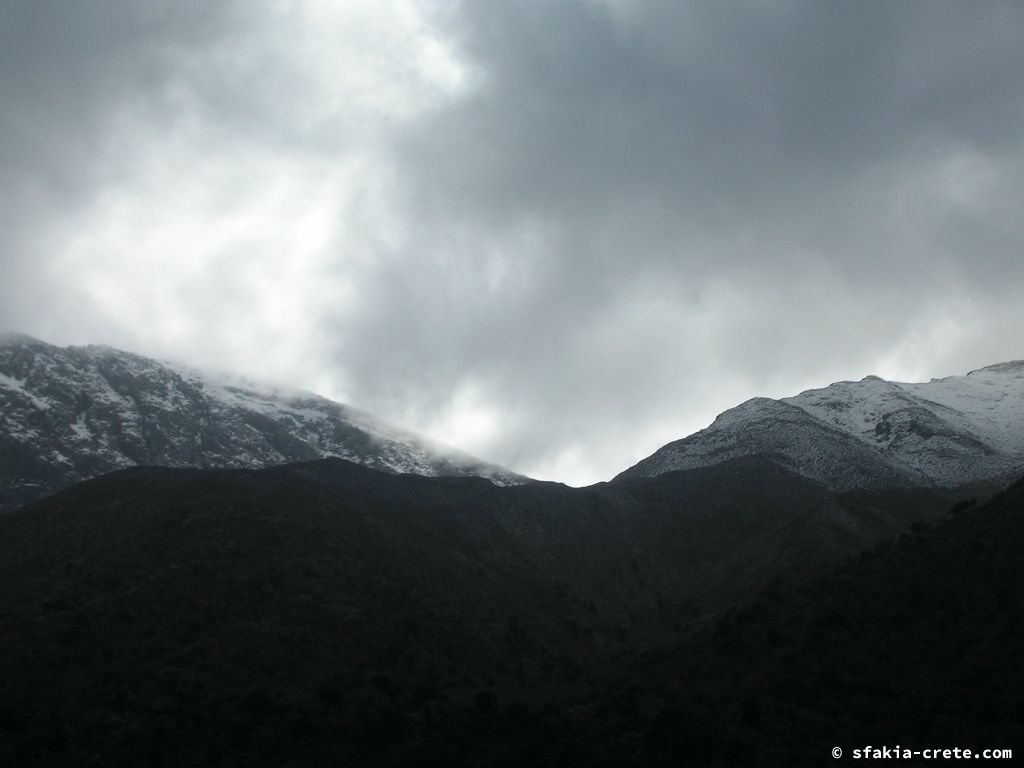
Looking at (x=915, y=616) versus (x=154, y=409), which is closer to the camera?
(x=915, y=616)

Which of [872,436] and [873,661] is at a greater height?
[872,436]

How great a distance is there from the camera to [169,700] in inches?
1829

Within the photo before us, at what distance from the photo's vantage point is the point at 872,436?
13362cm

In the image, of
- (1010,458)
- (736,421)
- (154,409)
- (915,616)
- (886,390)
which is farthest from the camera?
(154,409)

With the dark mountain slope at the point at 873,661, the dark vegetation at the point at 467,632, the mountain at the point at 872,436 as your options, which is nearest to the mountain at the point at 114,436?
the mountain at the point at 872,436

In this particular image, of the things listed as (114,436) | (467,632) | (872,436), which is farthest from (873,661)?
(114,436)

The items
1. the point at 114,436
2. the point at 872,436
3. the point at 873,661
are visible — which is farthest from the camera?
the point at 114,436

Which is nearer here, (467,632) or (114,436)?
(467,632)

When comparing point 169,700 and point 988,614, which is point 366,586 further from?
point 988,614

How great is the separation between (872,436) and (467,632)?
91215 millimetres

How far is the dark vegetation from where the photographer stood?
38.1m

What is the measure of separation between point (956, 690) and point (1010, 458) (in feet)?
314

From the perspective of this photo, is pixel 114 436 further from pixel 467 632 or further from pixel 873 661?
pixel 873 661

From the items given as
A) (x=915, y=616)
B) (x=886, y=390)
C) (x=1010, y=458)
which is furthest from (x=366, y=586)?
(x=886, y=390)
